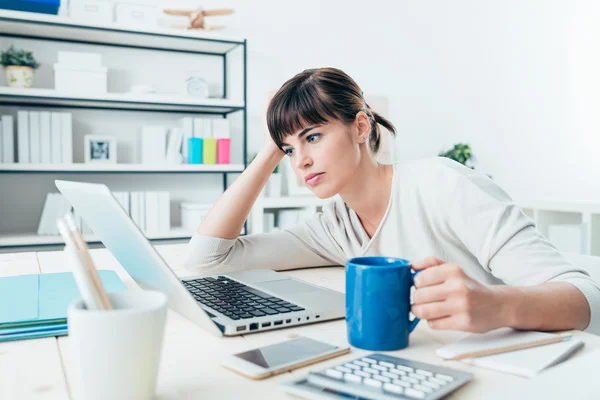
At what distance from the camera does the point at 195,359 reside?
588 millimetres

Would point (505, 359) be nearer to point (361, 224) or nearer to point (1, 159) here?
point (361, 224)

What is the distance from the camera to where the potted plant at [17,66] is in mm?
2590

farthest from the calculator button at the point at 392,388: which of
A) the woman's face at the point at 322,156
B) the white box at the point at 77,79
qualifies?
the white box at the point at 77,79

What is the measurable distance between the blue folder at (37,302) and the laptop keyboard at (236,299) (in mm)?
136

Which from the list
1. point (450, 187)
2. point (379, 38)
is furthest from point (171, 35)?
point (450, 187)

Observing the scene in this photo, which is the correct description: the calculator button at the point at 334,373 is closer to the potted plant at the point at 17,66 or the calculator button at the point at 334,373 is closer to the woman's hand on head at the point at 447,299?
the woman's hand on head at the point at 447,299

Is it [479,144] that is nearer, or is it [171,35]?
[171,35]

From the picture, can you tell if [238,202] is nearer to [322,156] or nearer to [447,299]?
[322,156]

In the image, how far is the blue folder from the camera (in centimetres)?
68

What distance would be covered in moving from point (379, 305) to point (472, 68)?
3.32 meters

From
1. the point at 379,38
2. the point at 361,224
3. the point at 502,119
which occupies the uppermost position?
the point at 379,38

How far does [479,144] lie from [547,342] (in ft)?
10.3

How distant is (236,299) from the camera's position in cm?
81

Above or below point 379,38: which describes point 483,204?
below
